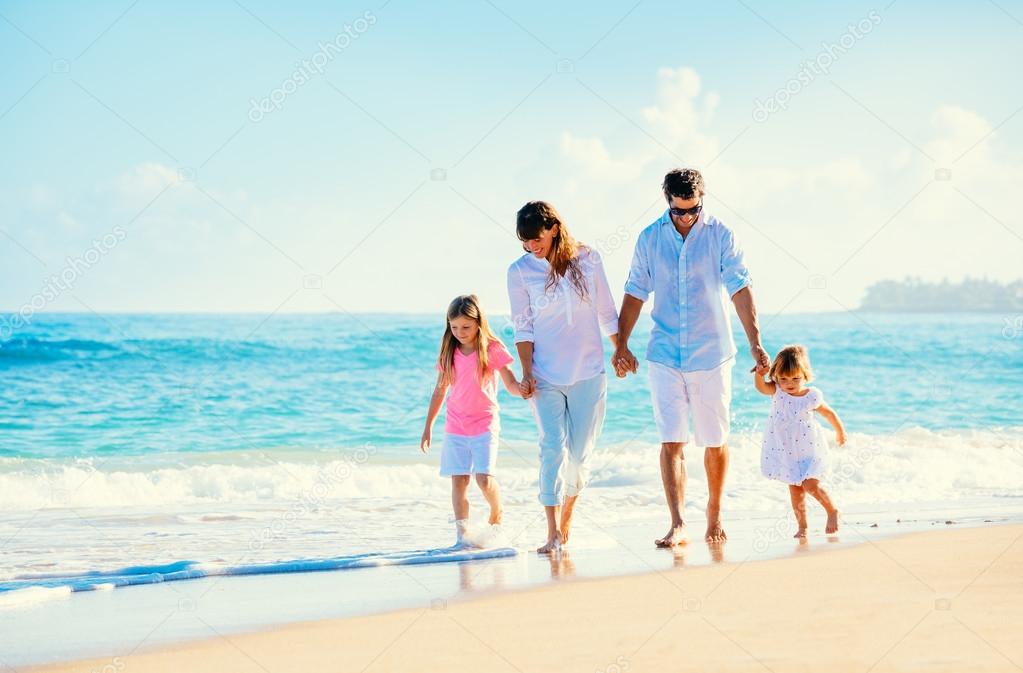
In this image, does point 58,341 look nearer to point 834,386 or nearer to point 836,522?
point 834,386

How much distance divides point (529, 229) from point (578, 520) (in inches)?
104

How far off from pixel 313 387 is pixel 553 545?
1428 centimetres

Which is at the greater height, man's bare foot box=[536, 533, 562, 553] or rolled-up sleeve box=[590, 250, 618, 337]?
rolled-up sleeve box=[590, 250, 618, 337]

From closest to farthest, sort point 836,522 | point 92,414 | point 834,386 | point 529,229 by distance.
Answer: point 529,229 < point 836,522 < point 92,414 < point 834,386

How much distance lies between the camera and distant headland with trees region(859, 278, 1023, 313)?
44906 millimetres

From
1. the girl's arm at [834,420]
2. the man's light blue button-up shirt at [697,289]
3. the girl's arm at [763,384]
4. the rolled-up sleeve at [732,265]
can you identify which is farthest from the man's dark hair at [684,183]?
the girl's arm at [834,420]

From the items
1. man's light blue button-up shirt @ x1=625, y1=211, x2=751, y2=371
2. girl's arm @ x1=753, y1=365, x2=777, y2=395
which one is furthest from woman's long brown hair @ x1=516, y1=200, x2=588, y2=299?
girl's arm @ x1=753, y1=365, x2=777, y2=395

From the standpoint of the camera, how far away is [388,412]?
1670cm

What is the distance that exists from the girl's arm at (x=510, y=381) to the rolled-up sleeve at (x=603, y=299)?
54 centimetres

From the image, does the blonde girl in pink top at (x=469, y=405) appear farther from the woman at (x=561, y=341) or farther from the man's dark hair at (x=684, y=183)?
the man's dark hair at (x=684, y=183)

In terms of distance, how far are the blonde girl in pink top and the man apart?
90 cm

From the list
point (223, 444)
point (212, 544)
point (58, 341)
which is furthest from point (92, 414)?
point (212, 544)

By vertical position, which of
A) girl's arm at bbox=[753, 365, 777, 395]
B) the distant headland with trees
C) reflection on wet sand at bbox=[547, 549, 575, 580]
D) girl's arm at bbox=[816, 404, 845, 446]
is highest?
the distant headland with trees

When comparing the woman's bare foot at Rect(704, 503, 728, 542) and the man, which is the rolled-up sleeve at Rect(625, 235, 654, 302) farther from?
the woman's bare foot at Rect(704, 503, 728, 542)
